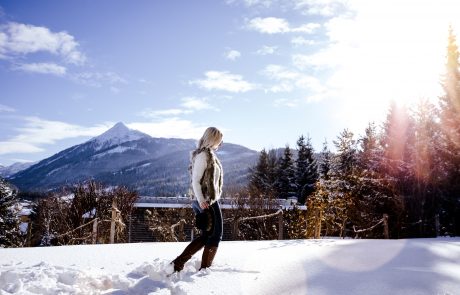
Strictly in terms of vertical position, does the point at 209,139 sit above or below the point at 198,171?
above

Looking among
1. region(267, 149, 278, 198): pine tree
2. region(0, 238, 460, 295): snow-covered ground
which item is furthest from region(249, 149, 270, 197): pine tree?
region(0, 238, 460, 295): snow-covered ground

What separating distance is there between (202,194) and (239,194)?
17295mm

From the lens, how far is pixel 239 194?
69.9ft

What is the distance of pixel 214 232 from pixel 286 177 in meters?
35.6

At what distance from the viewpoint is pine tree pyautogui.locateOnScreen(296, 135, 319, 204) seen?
3681cm

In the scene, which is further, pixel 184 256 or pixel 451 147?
pixel 451 147

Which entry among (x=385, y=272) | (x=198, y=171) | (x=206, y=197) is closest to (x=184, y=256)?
(x=206, y=197)

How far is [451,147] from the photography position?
1992cm

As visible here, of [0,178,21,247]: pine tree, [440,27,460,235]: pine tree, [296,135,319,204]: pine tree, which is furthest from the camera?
[296,135,319,204]: pine tree

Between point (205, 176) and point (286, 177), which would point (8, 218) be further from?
point (286, 177)

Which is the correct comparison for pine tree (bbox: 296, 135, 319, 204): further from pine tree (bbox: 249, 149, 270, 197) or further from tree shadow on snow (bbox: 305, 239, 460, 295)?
tree shadow on snow (bbox: 305, 239, 460, 295)

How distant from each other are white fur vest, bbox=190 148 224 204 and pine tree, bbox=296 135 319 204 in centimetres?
3306

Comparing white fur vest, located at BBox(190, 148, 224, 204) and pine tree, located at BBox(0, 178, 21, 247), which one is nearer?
white fur vest, located at BBox(190, 148, 224, 204)

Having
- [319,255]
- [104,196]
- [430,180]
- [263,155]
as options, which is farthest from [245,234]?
[263,155]
